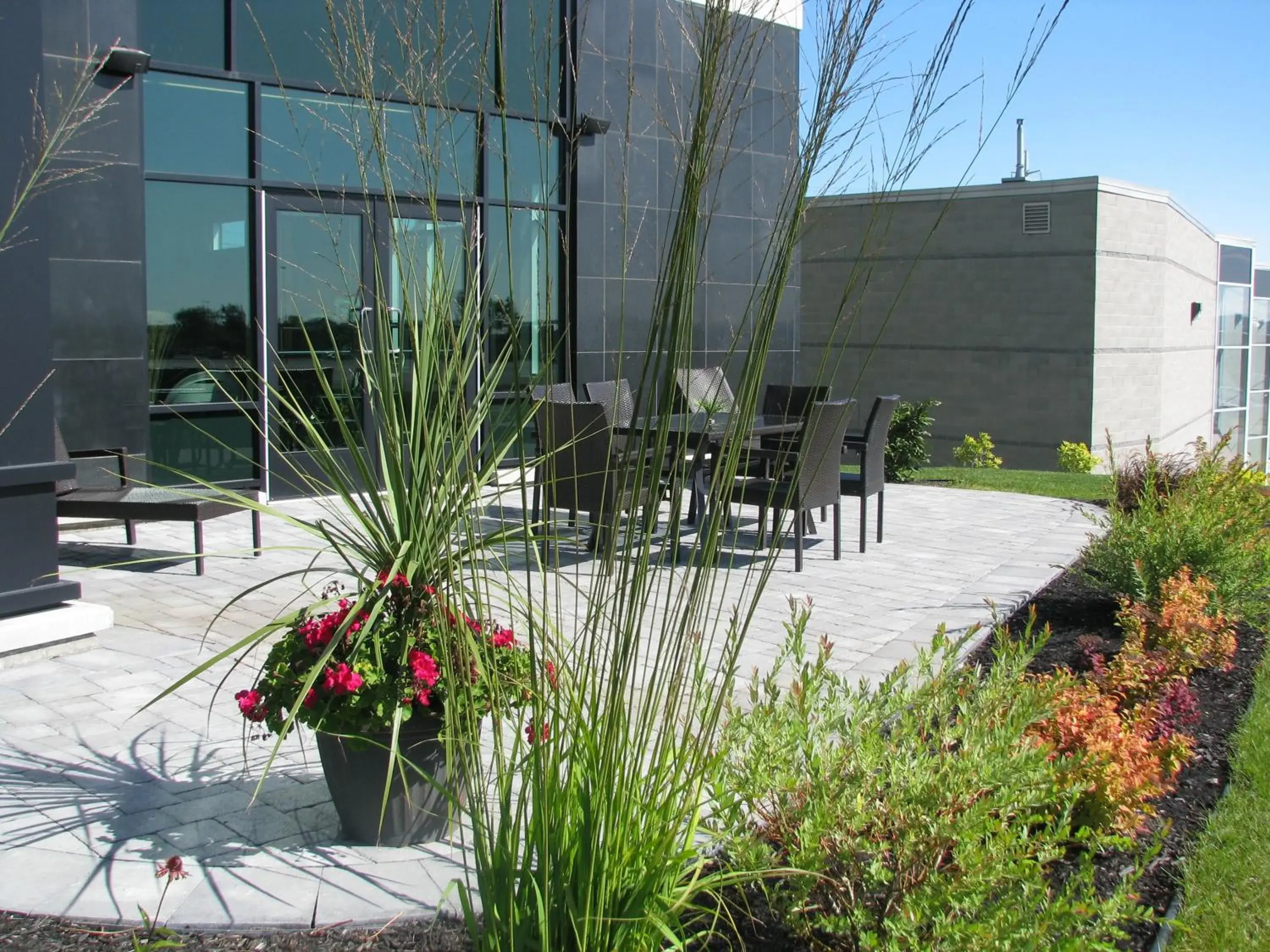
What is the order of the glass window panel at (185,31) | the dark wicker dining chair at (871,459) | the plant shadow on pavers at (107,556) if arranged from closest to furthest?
the plant shadow on pavers at (107,556)
the dark wicker dining chair at (871,459)
the glass window panel at (185,31)

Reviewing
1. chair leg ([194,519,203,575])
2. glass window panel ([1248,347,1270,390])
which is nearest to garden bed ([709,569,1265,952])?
chair leg ([194,519,203,575])

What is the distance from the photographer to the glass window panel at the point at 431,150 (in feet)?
6.25

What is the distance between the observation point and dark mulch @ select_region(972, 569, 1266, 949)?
3.05 metres

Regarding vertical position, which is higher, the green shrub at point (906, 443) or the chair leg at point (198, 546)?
the green shrub at point (906, 443)

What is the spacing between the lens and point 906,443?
11.2 metres

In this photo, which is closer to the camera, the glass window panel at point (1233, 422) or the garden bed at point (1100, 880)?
the garden bed at point (1100, 880)

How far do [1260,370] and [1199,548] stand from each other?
33.0m

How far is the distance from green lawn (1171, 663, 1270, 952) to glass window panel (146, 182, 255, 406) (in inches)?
262

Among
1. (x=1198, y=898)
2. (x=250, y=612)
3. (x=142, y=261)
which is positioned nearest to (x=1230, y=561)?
(x=1198, y=898)

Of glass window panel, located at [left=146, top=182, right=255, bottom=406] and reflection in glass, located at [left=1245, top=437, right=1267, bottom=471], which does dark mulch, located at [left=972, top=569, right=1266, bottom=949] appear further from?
reflection in glass, located at [left=1245, top=437, right=1267, bottom=471]

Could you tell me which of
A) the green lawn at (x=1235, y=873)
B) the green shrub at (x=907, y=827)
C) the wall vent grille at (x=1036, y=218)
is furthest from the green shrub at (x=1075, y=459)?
the green shrub at (x=907, y=827)

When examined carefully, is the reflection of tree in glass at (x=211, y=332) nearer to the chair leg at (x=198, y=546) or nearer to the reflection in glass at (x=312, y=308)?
the reflection in glass at (x=312, y=308)

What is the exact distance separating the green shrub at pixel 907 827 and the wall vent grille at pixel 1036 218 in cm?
2091

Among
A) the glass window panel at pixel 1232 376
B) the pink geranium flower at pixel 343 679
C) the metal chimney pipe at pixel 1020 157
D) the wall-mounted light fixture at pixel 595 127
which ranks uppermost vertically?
the metal chimney pipe at pixel 1020 157
